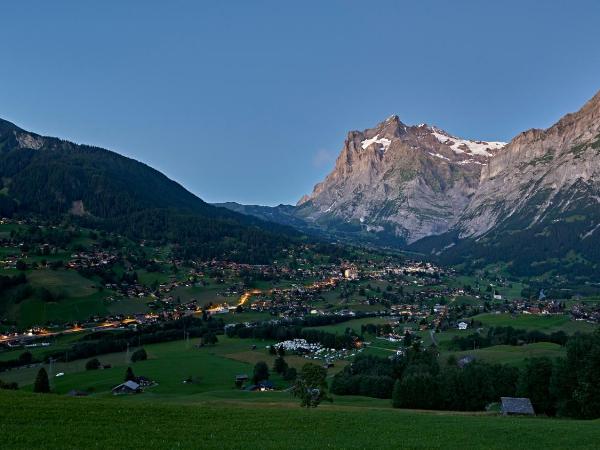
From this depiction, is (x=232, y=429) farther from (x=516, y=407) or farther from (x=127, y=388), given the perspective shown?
(x=127, y=388)

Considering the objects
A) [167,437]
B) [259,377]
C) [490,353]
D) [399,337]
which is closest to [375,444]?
[167,437]

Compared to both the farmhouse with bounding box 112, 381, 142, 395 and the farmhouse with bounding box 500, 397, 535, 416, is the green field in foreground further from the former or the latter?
the farmhouse with bounding box 112, 381, 142, 395

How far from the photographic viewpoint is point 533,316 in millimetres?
196125

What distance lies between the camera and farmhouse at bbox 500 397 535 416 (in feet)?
201

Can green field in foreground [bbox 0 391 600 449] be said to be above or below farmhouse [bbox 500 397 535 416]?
above

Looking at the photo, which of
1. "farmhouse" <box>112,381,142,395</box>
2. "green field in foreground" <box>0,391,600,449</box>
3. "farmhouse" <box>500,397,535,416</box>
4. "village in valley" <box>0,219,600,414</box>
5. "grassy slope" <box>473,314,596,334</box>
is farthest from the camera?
"grassy slope" <box>473,314,596,334</box>

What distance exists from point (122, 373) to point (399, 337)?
88.9m

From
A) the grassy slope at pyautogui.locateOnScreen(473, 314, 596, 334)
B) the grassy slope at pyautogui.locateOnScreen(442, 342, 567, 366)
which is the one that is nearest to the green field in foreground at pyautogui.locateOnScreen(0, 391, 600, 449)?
the grassy slope at pyautogui.locateOnScreen(442, 342, 567, 366)

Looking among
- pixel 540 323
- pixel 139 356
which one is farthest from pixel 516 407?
pixel 540 323

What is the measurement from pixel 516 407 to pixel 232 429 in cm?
4202

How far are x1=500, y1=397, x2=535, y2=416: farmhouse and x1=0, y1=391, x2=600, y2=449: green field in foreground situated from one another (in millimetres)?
21128

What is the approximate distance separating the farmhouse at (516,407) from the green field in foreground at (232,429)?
21128 millimetres

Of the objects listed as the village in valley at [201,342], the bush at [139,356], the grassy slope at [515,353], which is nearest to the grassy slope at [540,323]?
the village in valley at [201,342]

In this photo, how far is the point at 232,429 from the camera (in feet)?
112
